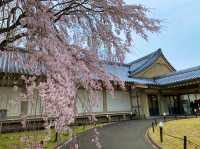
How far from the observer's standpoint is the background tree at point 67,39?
4.35 m

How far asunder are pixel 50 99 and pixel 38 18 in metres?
1.94

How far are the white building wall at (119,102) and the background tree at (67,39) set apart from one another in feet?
49.5

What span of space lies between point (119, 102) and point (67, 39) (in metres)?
16.7

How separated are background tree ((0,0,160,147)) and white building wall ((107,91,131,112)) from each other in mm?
15095

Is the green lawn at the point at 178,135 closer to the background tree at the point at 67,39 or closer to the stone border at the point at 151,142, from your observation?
the stone border at the point at 151,142

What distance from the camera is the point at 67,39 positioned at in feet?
21.6

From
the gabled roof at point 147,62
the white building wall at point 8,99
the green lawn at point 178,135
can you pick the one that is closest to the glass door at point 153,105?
the gabled roof at point 147,62

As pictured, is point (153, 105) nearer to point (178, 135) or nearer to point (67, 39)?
point (178, 135)

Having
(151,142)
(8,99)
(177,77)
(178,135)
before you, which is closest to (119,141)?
(151,142)

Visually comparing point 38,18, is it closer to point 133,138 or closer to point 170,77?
point 133,138

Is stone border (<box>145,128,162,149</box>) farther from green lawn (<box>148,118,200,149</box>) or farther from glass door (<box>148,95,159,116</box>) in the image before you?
glass door (<box>148,95,159,116</box>)

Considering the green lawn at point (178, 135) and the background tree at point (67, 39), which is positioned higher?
the background tree at point (67, 39)

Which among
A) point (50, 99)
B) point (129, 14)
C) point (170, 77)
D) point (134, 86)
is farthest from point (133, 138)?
point (170, 77)

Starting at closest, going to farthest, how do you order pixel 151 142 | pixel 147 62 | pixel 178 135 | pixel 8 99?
pixel 151 142 → pixel 178 135 → pixel 8 99 → pixel 147 62
